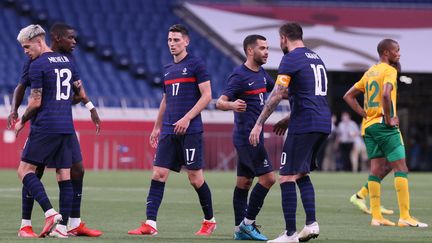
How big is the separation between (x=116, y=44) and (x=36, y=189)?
26.0m

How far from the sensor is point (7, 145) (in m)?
30.7

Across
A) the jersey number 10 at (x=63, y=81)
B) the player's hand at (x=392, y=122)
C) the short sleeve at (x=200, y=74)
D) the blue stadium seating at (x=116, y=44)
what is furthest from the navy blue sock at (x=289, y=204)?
the blue stadium seating at (x=116, y=44)

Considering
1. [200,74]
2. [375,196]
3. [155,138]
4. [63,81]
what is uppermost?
[200,74]

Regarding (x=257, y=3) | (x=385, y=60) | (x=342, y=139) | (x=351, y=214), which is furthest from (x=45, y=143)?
(x=257, y=3)

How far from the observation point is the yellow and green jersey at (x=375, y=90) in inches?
544

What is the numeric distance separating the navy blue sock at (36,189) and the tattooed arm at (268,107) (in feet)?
6.96

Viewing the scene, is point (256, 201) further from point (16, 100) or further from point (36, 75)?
point (16, 100)

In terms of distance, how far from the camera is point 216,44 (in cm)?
3784

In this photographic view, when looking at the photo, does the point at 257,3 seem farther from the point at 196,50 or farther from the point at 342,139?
the point at 342,139

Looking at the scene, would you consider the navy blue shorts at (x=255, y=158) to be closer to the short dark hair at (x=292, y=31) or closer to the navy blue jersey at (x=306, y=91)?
the navy blue jersey at (x=306, y=91)

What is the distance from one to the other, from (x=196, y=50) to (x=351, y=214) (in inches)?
867

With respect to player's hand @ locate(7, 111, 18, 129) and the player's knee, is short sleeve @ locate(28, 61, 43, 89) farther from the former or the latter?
the player's knee

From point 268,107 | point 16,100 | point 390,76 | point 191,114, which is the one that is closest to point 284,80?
point 268,107

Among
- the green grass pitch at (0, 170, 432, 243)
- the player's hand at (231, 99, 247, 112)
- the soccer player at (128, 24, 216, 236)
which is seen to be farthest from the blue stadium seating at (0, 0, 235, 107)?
the player's hand at (231, 99, 247, 112)
